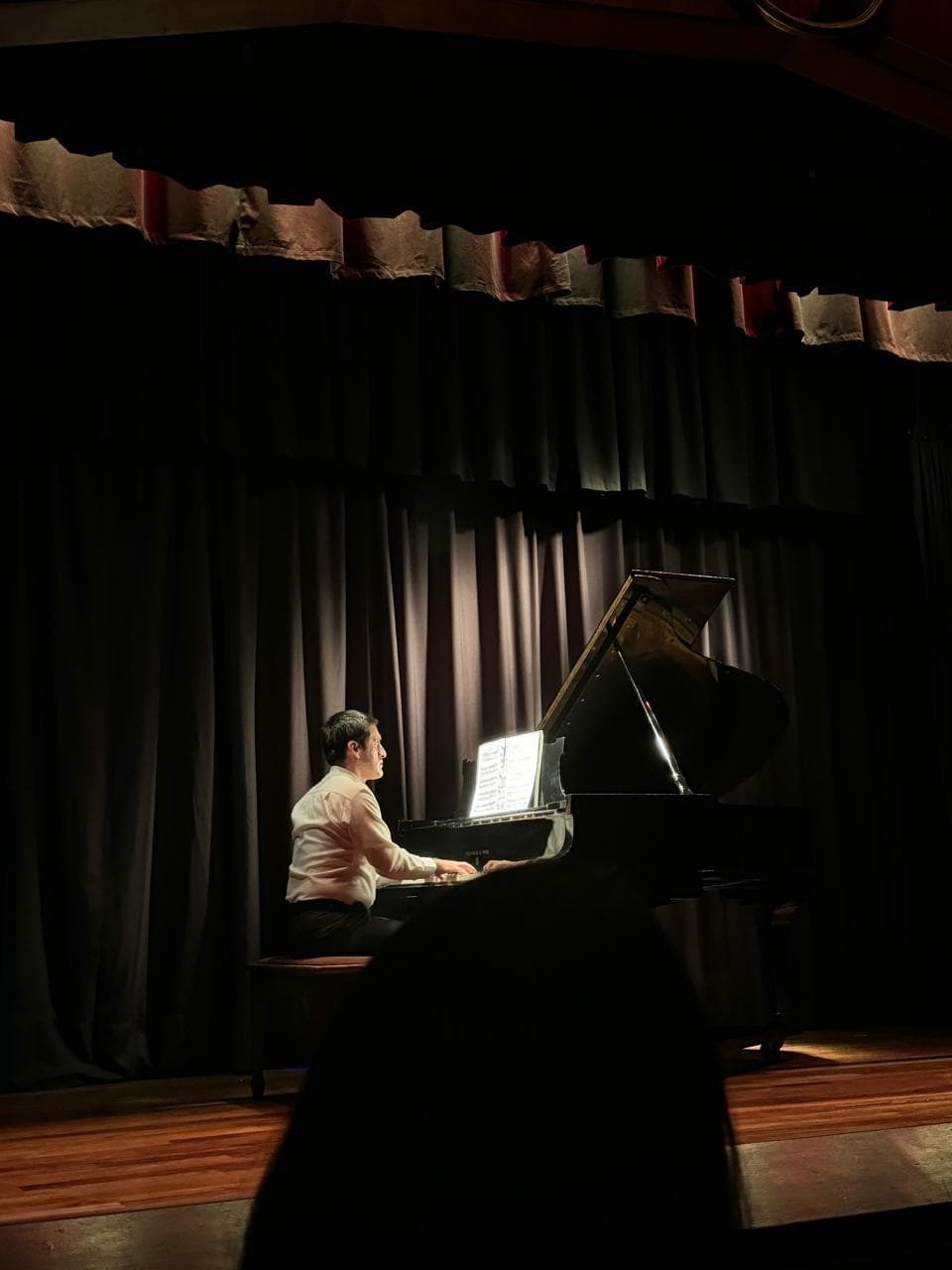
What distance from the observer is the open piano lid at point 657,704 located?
4.19 metres

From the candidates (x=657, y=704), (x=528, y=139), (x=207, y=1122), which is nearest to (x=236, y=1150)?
(x=207, y=1122)

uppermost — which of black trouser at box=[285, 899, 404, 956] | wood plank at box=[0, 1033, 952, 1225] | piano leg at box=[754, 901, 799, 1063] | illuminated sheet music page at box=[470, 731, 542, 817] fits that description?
illuminated sheet music page at box=[470, 731, 542, 817]

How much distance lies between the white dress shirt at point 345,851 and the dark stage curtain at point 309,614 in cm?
74

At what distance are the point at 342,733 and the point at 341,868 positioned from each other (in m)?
0.51

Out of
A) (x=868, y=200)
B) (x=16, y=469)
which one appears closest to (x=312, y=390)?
(x=16, y=469)

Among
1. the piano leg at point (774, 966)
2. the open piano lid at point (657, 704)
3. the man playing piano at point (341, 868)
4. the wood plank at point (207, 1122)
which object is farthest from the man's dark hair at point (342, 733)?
the piano leg at point (774, 966)

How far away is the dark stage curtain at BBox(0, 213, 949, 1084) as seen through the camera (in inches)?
187

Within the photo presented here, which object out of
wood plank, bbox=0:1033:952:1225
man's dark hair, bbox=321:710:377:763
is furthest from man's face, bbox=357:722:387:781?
wood plank, bbox=0:1033:952:1225

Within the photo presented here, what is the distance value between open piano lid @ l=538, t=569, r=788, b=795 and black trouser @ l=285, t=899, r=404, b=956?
813mm

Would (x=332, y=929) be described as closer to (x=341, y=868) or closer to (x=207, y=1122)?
(x=341, y=868)

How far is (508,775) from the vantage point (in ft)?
14.2

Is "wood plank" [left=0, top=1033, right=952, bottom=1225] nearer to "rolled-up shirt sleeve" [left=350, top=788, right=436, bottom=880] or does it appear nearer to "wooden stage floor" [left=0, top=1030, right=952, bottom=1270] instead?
"wooden stage floor" [left=0, top=1030, right=952, bottom=1270]

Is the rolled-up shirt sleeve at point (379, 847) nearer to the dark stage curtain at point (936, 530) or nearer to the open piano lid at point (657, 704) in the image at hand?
the open piano lid at point (657, 704)

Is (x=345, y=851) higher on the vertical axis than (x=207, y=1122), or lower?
higher
